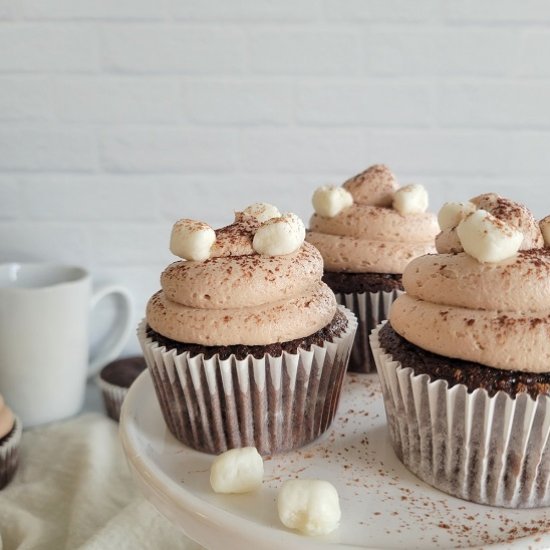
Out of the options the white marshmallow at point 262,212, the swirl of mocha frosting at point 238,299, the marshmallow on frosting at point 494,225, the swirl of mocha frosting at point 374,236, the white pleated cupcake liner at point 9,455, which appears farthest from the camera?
the white pleated cupcake liner at point 9,455

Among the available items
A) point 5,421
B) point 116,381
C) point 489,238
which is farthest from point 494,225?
point 116,381

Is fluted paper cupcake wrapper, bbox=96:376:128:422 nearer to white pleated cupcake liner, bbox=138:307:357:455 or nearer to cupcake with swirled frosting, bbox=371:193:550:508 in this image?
white pleated cupcake liner, bbox=138:307:357:455

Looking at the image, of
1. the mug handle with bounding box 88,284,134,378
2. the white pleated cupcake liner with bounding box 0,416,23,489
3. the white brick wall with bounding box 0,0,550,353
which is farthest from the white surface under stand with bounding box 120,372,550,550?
the white brick wall with bounding box 0,0,550,353

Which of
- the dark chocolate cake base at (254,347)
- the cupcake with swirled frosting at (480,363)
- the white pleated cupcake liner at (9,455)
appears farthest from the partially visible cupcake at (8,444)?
the cupcake with swirled frosting at (480,363)

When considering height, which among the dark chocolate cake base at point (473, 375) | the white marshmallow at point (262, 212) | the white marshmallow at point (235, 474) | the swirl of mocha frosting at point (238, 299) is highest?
the white marshmallow at point (262, 212)

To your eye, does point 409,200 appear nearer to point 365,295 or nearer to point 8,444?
point 365,295

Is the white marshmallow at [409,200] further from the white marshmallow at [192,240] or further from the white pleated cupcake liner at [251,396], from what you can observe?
the white marshmallow at [192,240]
